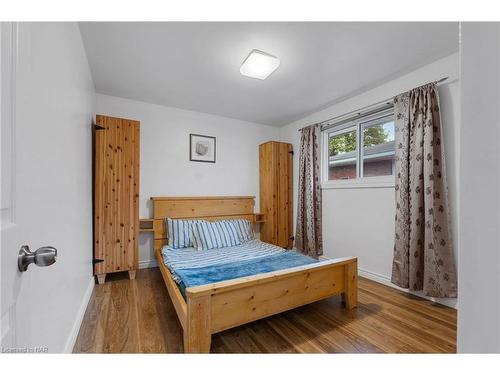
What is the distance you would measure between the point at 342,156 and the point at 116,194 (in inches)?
115

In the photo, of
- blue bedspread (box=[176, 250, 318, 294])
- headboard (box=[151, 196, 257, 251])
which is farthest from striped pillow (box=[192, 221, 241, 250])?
blue bedspread (box=[176, 250, 318, 294])

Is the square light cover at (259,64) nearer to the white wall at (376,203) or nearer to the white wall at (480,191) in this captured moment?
the white wall at (376,203)

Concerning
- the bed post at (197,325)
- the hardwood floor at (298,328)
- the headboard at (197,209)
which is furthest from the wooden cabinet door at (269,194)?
the bed post at (197,325)

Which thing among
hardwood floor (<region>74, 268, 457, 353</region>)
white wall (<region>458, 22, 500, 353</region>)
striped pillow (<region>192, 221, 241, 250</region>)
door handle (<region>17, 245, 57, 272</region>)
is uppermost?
white wall (<region>458, 22, 500, 353</region>)

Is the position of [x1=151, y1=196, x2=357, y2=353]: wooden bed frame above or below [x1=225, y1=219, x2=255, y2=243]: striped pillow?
below

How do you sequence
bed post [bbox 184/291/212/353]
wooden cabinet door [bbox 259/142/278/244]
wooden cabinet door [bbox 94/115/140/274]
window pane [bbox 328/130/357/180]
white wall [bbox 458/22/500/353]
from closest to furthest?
white wall [bbox 458/22/500/353] < bed post [bbox 184/291/212/353] < wooden cabinet door [bbox 94/115/140/274] < window pane [bbox 328/130/357/180] < wooden cabinet door [bbox 259/142/278/244]

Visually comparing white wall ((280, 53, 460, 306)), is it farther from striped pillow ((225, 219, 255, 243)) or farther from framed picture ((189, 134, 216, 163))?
framed picture ((189, 134, 216, 163))

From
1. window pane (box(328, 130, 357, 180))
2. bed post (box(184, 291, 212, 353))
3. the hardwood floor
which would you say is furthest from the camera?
window pane (box(328, 130, 357, 180))

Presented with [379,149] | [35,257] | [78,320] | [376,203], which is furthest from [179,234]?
[379,149]

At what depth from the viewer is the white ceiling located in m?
1.69

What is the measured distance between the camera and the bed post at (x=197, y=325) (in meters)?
1.32

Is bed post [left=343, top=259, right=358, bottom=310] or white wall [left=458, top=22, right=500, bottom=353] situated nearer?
white wall [left=458, top=22, right=500, bottom=353]

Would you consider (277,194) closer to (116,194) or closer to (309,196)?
(309,196)
